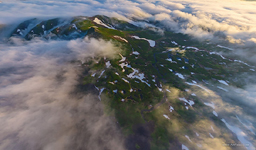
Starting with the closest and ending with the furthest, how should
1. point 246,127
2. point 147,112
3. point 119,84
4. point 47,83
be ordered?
point 246,127 < point 147,112 < point 47,83 < point 119,84

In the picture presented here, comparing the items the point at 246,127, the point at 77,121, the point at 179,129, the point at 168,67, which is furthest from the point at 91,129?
the point at 168,67

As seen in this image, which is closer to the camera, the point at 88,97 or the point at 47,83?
the point at 88,97

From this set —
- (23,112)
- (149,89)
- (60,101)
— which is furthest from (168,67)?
(23,112)

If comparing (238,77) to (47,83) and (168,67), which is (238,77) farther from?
(47,83)

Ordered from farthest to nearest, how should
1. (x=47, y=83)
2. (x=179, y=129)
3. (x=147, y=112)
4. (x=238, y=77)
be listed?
(x=238, y=77) → (x=47, y=83) → (x=147, y=112) → (x=179, y=129)

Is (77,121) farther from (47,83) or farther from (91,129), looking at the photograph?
(47,83)

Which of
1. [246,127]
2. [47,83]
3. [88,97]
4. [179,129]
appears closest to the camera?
[179,129]

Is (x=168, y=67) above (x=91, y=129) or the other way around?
above

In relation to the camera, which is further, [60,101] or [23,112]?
[60,101]

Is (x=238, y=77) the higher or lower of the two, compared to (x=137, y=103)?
higher
